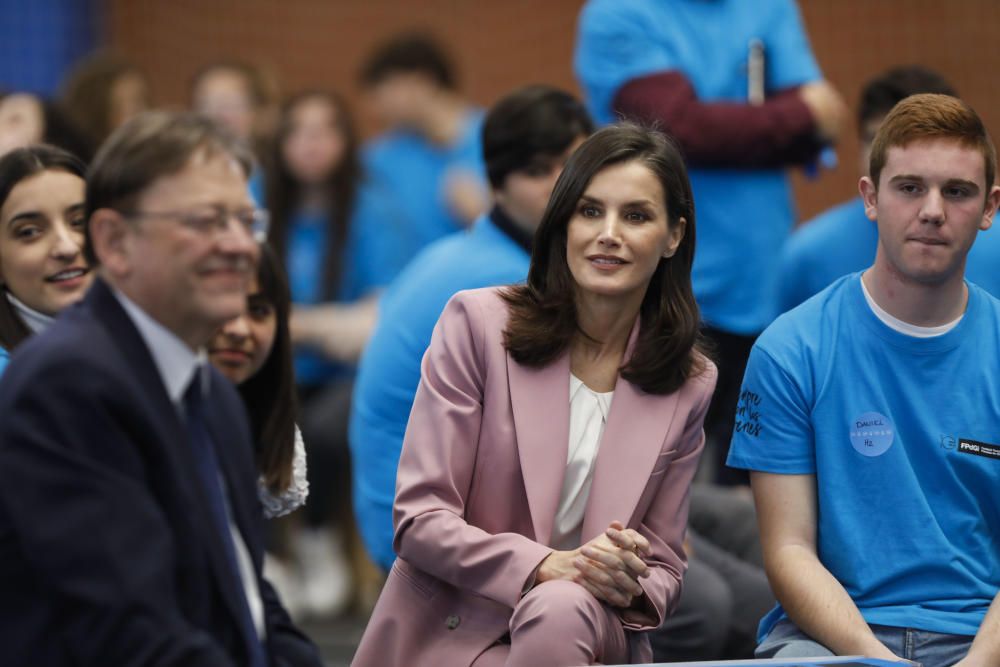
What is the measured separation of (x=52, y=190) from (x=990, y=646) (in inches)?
77.1

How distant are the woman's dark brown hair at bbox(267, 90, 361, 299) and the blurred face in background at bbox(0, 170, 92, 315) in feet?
8.42

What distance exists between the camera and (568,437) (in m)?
2.81

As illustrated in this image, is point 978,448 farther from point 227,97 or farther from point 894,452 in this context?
point 227,97

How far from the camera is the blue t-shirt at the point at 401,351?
346 centimetres

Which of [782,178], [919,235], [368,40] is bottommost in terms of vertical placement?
[368,40]

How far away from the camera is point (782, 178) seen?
4.38 metres

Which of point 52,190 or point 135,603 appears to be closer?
point 135,603

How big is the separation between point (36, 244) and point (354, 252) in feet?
9.09

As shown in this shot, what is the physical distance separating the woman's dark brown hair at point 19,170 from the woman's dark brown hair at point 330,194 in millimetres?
2520

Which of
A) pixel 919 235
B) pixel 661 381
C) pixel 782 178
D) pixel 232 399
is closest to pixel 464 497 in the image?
pixel 661 381

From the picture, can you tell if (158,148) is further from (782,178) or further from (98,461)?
(782,178)

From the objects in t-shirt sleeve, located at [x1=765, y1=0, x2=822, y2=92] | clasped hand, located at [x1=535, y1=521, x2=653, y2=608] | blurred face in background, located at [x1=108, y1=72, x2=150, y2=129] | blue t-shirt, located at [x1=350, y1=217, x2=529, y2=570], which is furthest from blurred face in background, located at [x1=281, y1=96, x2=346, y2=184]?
clasped hand, located at [x1=535, y1=521, x2=653, y2=608]

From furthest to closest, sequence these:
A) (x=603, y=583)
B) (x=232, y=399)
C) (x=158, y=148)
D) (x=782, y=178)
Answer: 1. (x=782, y=178)
2. (x=603, y=583)
3. (x=232, y=399)
4. (x=158, y=148)

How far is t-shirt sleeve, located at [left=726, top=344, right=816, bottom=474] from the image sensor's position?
112 inches
